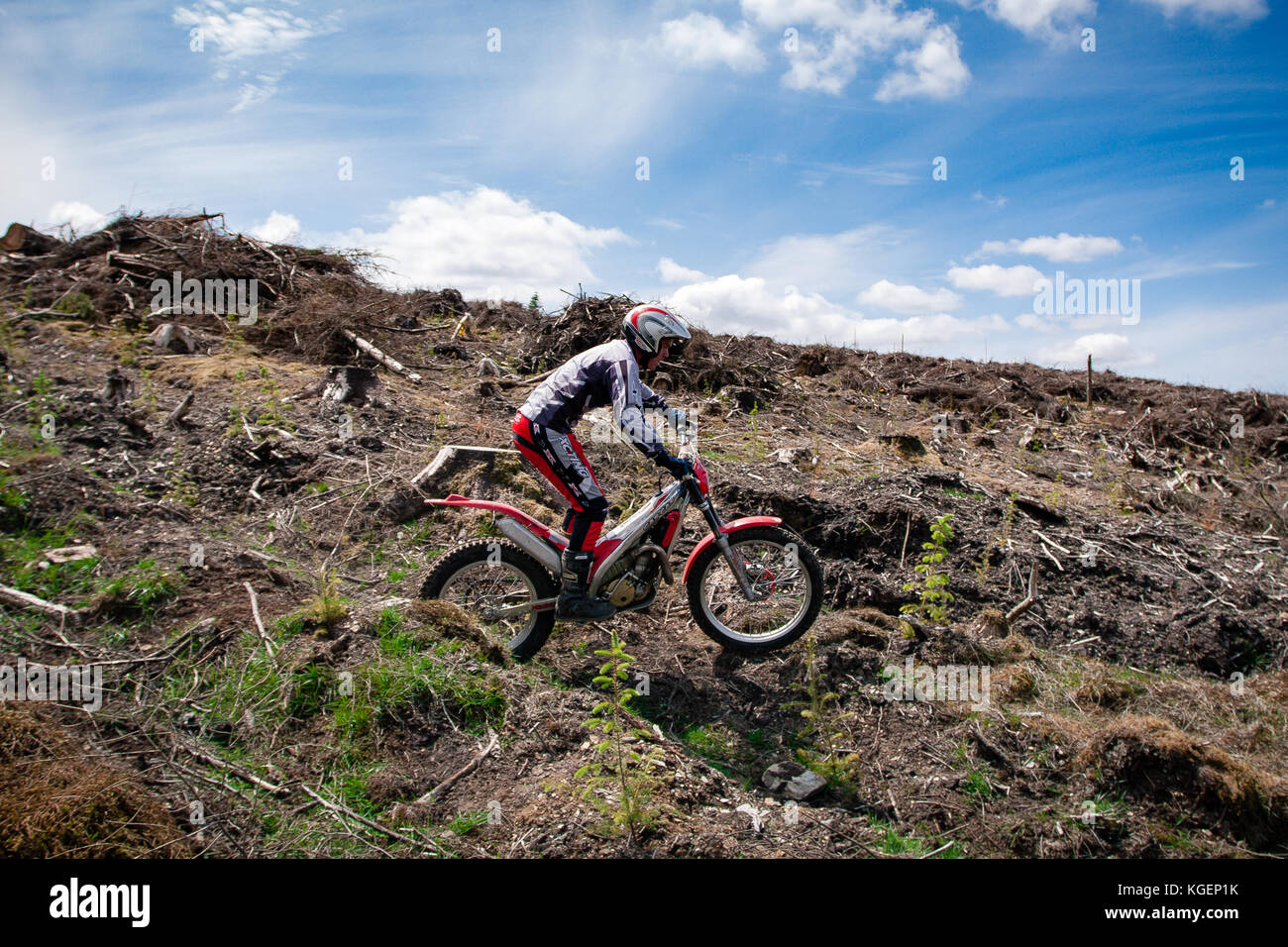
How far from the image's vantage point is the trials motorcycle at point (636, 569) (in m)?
4.93

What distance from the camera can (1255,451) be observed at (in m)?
13.3

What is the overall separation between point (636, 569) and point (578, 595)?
0.47m

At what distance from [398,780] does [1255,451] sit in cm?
1639

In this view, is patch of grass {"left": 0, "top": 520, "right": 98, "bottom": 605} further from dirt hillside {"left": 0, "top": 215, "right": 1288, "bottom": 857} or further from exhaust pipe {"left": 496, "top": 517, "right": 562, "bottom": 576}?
exhaust pipe {"left": 496, "top": 517, "right": 562, "bottom": 576}

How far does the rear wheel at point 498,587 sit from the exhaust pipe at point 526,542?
0.04 metres

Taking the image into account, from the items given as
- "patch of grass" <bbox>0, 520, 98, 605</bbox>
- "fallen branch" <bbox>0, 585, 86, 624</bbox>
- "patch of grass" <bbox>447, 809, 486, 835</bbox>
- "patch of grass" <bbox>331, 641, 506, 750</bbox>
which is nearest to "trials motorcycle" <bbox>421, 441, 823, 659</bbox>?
"patch of grass" <bbox>331, 641, 506, 750</bbox>

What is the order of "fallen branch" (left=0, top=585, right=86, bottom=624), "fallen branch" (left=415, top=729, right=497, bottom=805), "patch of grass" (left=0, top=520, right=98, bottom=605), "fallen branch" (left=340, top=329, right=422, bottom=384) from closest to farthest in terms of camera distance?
"fallen branch" (left=415, top=729, right=497, bottom=805)
"fallen branch" (left=0, top=585, right=86, bottom=624)
"patch of grass" (left=0, top=520, right=98, bottom=605)
"fallen branch" (left=340, top=329, right=422, bottom=384)

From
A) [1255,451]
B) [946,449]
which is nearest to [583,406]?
[946,449]

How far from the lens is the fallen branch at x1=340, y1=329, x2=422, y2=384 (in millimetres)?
10258

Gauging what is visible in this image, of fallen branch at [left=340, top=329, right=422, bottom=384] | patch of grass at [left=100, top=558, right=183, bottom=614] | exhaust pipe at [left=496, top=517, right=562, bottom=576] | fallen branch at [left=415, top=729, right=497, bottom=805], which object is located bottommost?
fallen branch at [left=415, top=729, right=497, bottom=805]

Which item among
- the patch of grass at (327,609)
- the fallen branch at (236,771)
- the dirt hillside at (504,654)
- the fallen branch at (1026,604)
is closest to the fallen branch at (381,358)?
the dirt hillside at (504,654)

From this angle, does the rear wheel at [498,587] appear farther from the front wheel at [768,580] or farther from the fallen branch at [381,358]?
the fallen branch at [381,358]

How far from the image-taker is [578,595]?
5020 millimetres

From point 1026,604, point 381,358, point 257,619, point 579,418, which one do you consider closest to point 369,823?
point 257,619
